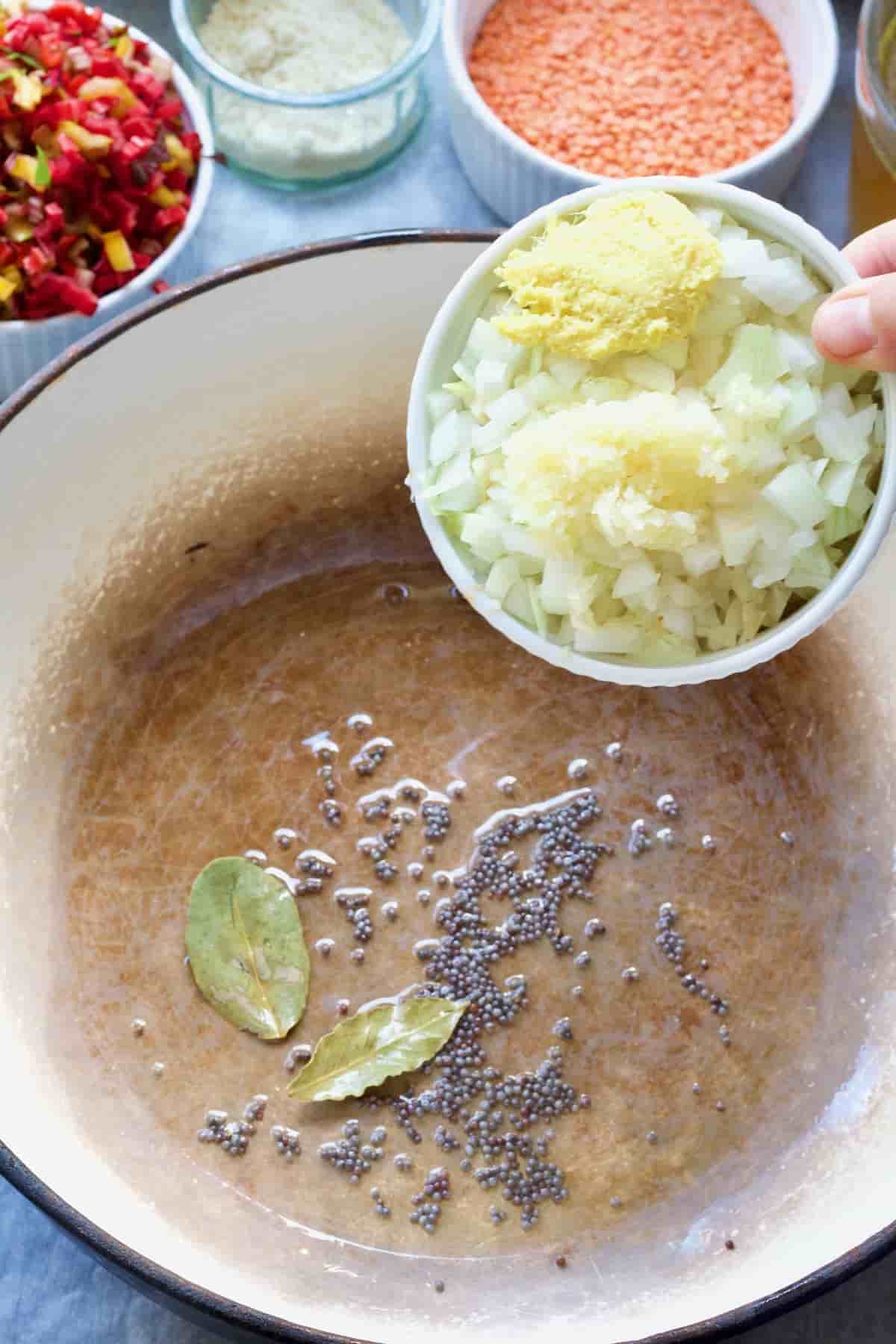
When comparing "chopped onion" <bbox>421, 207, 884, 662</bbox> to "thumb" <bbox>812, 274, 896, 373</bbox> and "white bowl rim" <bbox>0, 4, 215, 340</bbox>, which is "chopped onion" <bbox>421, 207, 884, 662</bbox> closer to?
"thumb" <bbox>812, 274, 896, 373</bbox>

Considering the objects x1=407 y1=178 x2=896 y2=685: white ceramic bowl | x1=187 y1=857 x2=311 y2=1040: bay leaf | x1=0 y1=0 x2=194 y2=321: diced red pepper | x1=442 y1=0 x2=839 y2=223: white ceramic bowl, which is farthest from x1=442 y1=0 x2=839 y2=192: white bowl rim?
x1=187 y1=857 x2=311 y2=1040: bay leaf

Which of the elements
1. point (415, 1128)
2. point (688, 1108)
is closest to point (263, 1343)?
point (415, 1128)

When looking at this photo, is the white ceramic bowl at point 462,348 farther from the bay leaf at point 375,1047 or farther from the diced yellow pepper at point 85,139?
the diced yellow pepper at point 85,139

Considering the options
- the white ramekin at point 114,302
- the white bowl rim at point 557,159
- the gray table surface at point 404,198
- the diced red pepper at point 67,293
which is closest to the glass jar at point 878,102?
the white bowl rim at point 557,159

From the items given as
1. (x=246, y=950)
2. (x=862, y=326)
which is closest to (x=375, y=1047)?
(x=246, y=950)

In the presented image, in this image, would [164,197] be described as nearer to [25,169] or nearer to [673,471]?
[25,169]
